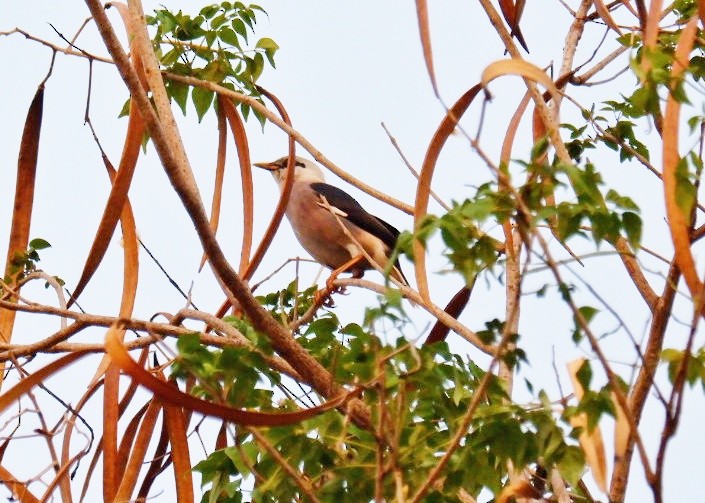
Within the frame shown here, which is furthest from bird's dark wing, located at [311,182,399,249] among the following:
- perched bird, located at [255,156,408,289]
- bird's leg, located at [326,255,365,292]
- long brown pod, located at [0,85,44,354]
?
long brown pod, located at [0,85,44,354]

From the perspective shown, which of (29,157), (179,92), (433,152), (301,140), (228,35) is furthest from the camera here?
(228,35)

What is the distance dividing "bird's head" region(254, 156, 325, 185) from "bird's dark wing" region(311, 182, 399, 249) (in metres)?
0.41

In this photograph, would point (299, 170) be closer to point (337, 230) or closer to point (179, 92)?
point (337, 230)

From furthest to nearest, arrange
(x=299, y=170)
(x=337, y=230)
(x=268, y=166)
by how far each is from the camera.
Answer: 1. (x=299, y=170)
2. (x=268, y=166)
3. (x=337, y=230)

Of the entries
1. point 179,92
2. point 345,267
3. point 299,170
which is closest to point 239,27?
point 179,92

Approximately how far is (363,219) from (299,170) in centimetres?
101

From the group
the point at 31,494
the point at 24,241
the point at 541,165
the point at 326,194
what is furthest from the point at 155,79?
the point at 326,194

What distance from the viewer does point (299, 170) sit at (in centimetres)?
664

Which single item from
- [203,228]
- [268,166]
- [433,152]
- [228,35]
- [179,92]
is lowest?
[203,228]

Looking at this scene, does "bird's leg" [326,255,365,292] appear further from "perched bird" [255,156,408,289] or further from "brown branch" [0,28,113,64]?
"brown branch" [0,28,113,64]

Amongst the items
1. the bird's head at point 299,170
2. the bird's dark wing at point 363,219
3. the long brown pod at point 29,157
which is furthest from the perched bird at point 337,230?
the long brown pod at point 29,157

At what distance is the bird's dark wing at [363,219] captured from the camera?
18.7ft

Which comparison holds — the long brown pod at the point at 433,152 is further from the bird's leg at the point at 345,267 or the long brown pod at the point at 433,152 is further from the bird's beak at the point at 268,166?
the bird's beak at the point at 268,166

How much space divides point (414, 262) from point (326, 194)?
390 centimetres
